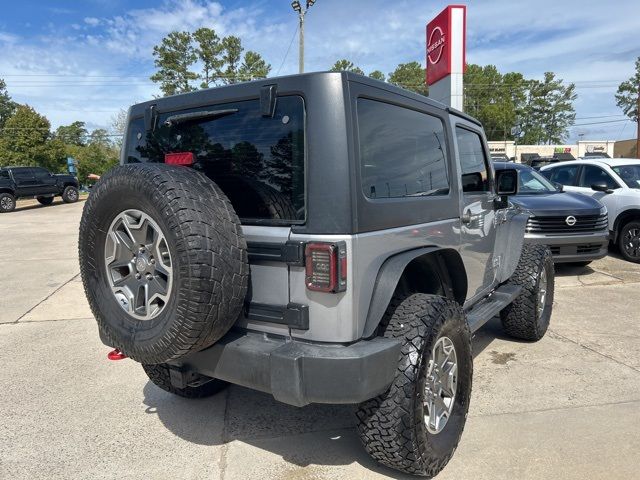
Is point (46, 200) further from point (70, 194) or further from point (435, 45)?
point (435, 45)

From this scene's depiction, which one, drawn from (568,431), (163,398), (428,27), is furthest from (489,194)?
(428,27)

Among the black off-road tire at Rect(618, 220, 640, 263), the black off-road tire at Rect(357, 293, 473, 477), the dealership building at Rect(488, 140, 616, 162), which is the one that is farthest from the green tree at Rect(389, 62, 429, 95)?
the black off-road tire at Rect(357, 293, 473, 477)

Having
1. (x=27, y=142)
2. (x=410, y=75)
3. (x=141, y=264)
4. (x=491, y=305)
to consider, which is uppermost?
(x=410, y=75)

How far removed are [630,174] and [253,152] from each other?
8.65 m

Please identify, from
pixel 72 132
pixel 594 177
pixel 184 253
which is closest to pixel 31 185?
pixel 594 177

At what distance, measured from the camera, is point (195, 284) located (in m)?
1.99

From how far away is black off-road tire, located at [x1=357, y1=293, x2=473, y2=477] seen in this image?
2227 mm

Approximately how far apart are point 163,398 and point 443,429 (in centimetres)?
204

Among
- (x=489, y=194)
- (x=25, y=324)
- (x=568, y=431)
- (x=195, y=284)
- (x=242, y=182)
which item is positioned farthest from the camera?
(x=25, y=324)

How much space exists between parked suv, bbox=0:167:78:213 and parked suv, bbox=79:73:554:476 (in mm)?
22238

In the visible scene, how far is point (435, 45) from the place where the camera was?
12547mm

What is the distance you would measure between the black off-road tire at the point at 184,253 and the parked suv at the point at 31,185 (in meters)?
22.5

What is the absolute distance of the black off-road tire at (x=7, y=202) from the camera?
20.7m

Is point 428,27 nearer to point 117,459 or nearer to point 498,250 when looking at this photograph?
point 498,250
